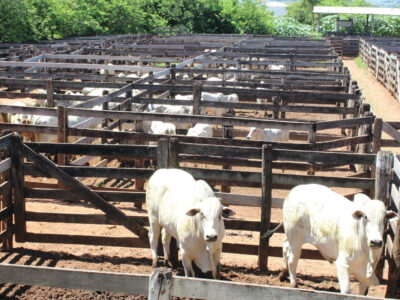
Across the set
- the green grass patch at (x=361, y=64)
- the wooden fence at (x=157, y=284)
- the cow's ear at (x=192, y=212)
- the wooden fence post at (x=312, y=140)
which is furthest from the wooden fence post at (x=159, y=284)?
the green grass patch at (x=361, y=64)

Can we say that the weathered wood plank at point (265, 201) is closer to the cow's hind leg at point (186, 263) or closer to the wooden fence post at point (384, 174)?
the cow's hind leg at point (186, 263)

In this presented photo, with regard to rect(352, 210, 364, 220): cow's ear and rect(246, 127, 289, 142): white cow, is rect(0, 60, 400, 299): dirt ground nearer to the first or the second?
rect(352, 210, 364, 220): cow's ear

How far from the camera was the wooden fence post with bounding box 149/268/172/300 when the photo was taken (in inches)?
132

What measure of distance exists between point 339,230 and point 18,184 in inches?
158

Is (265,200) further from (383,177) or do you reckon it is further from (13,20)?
(13,20)

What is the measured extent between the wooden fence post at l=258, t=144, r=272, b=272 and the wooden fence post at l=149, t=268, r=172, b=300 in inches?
117

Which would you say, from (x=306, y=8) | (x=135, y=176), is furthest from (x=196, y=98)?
(x=306, y=8)

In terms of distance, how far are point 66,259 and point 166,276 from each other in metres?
3.46

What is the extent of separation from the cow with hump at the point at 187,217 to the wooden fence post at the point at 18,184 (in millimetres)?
1707

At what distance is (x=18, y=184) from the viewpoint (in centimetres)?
645

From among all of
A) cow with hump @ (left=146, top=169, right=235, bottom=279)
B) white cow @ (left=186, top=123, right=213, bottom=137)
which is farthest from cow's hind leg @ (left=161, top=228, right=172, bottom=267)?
white cow @ (left=186, top=123, right=213, bottom=137)

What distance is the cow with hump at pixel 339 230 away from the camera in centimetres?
485

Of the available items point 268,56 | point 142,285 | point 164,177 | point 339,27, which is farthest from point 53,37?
point 142,285

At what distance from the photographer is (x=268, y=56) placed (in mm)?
23031
